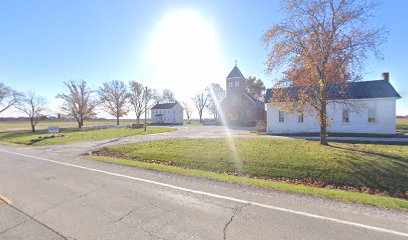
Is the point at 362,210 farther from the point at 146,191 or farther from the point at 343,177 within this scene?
the point at 146,191

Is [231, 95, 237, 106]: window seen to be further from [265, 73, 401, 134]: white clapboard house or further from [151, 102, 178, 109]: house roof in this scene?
[151, 102, 178, 109]: house roof

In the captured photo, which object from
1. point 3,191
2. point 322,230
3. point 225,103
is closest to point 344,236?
point 322,230

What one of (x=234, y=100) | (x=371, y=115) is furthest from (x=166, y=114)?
(x=371, y=115)

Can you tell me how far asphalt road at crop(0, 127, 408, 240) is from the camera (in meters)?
4.07

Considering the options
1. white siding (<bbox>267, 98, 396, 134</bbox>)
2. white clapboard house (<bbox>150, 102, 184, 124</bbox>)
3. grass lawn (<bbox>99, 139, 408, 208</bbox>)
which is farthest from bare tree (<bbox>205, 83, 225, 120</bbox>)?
grass lawn (<bbox>99, 139, 408, 208</bbox>)

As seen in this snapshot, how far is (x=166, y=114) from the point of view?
7256cm

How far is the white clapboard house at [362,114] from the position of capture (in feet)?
69.8

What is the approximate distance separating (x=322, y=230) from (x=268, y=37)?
1268 centimetres

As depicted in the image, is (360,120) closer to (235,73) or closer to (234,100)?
(234,100)

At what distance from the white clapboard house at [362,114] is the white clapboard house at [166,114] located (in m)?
51.7

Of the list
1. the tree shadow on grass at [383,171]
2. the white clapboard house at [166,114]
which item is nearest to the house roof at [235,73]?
the white clapboard house at [166,114]

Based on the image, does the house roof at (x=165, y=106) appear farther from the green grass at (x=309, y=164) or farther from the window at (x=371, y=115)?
the green grass at (x=309, y=164)

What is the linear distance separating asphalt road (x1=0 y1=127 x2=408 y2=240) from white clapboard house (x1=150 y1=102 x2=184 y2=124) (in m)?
65.0

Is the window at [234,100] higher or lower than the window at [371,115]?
higher
